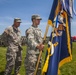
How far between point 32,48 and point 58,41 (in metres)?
0.85

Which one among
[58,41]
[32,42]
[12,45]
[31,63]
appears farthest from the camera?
[12,45]

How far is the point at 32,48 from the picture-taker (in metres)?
8.96

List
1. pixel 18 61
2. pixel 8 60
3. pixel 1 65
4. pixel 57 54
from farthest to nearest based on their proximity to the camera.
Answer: pixel 1 65
pixel 18 61
pixel 8 60
pixel 57 54

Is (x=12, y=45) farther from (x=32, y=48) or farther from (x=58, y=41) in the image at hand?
(x=58, y=41)

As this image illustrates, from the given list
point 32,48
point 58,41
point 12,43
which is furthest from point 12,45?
point 58,41

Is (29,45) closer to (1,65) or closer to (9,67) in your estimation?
(9,67)

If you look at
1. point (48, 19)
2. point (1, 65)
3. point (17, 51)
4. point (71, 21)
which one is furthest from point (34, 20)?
point (1, 65)

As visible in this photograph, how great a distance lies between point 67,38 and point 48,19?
29.6 inches

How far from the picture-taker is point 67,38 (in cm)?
859

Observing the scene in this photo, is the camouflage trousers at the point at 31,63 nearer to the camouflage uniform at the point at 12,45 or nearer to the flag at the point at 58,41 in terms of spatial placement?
the flag at the point at 58,41

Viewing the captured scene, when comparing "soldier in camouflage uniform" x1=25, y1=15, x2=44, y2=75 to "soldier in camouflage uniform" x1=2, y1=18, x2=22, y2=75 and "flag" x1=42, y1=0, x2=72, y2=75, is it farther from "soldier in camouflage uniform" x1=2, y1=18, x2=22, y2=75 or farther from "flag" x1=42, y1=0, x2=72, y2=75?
"soldier in camouflage uniform" x1=2, y1=18, x2=22, y2=75

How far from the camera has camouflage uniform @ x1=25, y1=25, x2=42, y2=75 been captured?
892 cm

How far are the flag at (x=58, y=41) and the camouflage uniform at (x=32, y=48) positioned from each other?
0.55m

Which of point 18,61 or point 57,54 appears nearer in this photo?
point 57,54
